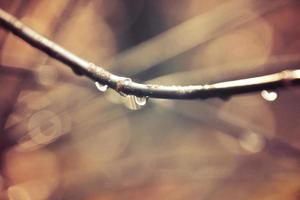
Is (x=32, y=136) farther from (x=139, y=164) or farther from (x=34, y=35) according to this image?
(x=34, y=35)

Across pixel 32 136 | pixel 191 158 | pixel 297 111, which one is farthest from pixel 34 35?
pixel 297 111

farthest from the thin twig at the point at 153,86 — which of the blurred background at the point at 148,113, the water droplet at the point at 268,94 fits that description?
the blurred background at the point at 148,113

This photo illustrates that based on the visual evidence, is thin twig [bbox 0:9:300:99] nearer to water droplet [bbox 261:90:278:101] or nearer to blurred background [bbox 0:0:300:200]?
water droplet [bbox 261:90:278:101]

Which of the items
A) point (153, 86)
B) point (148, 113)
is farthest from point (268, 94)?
point (148, 113)

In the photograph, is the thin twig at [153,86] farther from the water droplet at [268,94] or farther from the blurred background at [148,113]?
the blurred background at [148,113]

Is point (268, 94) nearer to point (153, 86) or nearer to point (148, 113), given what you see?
point (153, 86)

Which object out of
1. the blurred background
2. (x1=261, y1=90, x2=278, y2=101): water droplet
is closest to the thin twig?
(x1=261, y1=90, x2=278, y2=101): water droplet

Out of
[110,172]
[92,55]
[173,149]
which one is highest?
[92,55]
